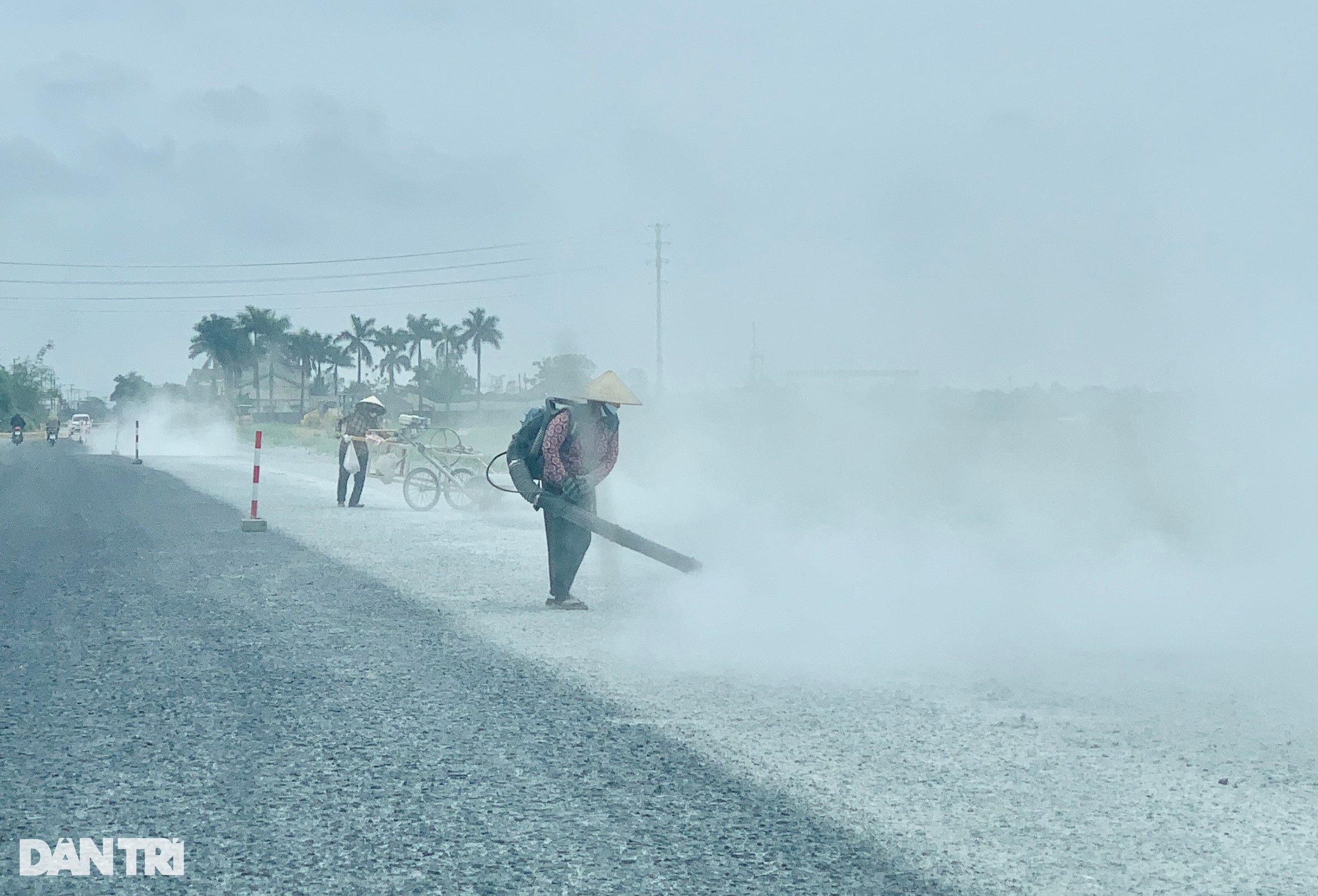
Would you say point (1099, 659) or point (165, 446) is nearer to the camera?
point (1099, 659)

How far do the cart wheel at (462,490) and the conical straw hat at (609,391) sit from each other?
1055 centimetres

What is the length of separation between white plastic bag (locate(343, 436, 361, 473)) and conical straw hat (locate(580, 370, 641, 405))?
38.5ft

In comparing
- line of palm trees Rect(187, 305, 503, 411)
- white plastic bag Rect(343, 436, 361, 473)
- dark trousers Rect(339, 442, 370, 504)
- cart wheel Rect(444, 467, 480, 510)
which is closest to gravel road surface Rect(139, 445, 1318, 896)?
cart wheel Rect(444, 467, 480, 510)

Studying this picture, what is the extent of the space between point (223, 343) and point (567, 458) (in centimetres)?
12169

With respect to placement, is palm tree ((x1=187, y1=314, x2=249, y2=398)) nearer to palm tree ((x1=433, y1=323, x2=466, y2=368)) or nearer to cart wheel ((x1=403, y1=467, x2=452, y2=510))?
palm tree ((x1=433, y1=323, x2=466, y2=368))

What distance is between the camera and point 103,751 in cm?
577

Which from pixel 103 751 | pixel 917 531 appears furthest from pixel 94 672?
pixel 917 531

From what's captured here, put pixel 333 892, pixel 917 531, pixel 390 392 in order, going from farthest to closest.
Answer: pixel 390 392 < pixel 917 531 < pixel 333 892

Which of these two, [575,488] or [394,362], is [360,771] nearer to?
[575,488]

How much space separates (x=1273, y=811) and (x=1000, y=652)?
354 centimetres

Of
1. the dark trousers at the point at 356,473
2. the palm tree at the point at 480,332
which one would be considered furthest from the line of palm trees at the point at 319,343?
the dark trousers at the point at 356,473

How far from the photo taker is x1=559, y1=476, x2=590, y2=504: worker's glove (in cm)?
1023

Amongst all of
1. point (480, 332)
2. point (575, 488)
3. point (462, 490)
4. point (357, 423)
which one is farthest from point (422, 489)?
point (480, 332)

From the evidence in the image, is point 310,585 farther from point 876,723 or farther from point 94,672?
point 876,723
